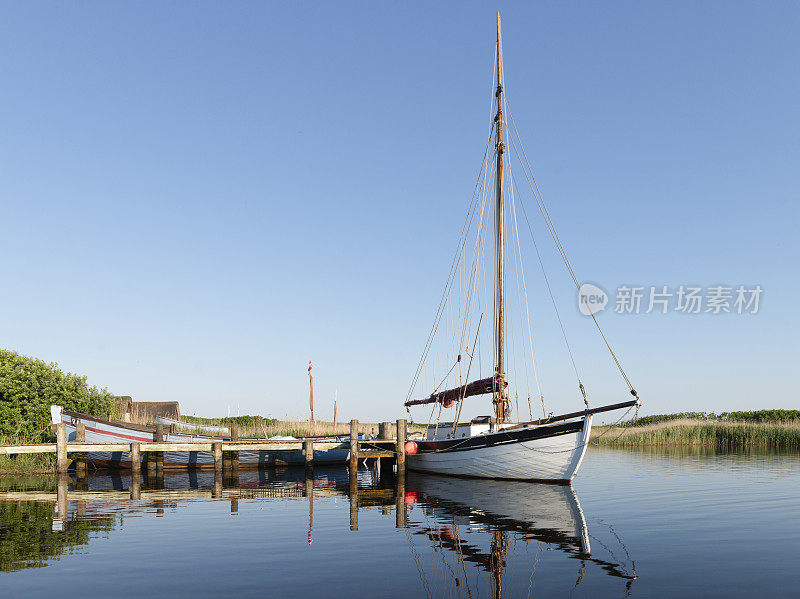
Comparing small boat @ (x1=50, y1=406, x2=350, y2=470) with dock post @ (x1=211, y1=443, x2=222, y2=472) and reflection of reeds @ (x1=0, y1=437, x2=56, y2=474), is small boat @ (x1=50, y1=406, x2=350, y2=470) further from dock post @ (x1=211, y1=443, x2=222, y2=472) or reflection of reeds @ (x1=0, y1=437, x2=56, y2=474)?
dock post @ (x1=211, y1=443, x2=222, y2=472)

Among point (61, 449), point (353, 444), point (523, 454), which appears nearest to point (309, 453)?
point (353, 444)

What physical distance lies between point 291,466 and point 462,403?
1330 cm

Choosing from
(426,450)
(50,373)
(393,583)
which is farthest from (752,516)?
(50,373)

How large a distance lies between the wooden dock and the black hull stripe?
2384 millimetres

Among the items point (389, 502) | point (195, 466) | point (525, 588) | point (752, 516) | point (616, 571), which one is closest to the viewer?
point (525, 588)

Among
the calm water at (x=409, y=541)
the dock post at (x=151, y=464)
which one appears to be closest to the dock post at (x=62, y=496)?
the calm water at (x=409, y=541)

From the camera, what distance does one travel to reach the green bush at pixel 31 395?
125 ft

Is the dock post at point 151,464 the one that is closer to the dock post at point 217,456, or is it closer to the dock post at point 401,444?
the dock post at point 217,456

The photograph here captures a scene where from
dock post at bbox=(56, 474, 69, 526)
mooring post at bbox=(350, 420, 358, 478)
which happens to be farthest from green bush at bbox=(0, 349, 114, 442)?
mooring post at bbox=(350, 420, 358, 478)

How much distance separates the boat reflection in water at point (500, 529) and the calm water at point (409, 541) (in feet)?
0.23

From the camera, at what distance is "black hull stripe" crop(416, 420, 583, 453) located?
27.3 meters

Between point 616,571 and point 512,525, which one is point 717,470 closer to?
point 512,525

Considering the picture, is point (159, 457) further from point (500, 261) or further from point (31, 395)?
point (500, 261)

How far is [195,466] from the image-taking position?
38.1 meters
